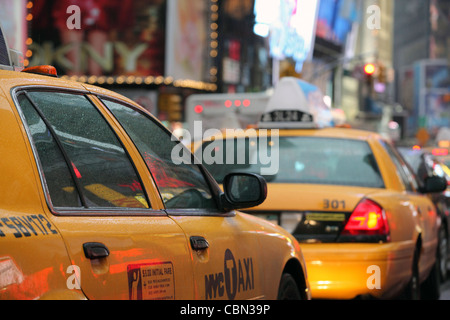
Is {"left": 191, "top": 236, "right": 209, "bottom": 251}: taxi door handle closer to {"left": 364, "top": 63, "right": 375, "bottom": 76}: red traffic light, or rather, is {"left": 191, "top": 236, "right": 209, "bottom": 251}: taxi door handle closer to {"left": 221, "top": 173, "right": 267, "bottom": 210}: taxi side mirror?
{"left": 221, "top": 173, "right": 267, "bottom": 210}: taxi side mirror

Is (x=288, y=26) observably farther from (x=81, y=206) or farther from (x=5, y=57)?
(x=81, y=206)

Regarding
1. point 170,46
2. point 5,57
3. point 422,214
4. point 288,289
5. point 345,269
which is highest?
point 170,46

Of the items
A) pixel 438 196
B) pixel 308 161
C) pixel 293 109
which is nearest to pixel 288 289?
pixel 308 161

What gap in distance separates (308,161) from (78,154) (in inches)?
173

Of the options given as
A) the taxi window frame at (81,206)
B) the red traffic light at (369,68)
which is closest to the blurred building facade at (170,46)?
the red traffic light at (369,68)

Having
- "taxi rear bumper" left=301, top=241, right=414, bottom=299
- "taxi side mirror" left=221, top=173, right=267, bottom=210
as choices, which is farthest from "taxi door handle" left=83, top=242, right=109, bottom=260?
"taxi rear bumper" left=301, top=241, right=414, bottom=299

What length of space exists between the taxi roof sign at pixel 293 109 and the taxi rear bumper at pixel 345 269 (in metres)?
1.95

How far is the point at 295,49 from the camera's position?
206ft

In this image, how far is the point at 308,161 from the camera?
7.62 meters

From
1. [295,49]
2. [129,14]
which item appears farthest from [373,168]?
[295,49]

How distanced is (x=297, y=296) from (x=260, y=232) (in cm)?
70

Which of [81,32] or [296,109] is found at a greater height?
[81,32]
